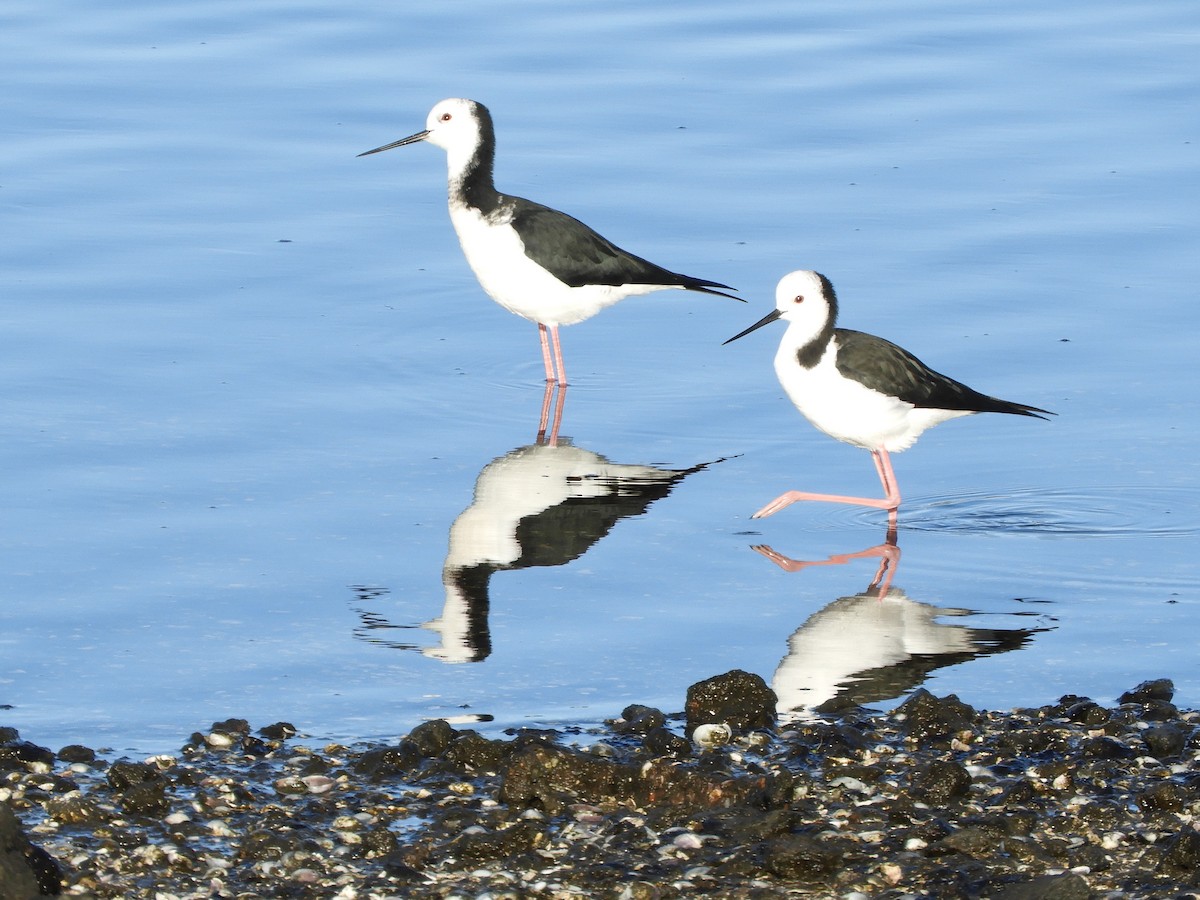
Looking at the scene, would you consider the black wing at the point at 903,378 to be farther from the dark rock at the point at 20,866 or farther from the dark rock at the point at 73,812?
the dark rock at the point at 20,866

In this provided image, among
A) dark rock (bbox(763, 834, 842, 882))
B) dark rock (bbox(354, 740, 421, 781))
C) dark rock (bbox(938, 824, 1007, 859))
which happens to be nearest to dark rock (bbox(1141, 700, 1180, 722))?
dark rock (bbox(938, 824, 1007, 859))

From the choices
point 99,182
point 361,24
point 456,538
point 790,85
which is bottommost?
point 456,538

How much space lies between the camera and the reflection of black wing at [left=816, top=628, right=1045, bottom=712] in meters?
7.11

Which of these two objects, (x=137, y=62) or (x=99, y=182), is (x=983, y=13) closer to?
(x=137, y=62)

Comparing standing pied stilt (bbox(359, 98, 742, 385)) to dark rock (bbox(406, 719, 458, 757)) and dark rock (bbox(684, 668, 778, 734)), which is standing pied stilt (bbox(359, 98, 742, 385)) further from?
dark rock (bbox(406, 719, 458, 757))

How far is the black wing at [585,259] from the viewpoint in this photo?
456 inches

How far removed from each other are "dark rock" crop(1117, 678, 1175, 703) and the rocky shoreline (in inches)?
5.0

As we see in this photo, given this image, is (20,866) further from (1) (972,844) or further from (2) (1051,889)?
(2) (1051,889)

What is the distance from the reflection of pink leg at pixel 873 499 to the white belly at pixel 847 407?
77 millimetres

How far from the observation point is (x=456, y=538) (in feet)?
29.0

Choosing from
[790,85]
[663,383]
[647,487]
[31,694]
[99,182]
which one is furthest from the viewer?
[790,85]

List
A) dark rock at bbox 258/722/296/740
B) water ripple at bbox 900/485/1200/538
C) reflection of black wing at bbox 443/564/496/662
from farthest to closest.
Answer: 1. water ripple at bbox 900/485/1200/538
2. reflection of black wing at bbox 443/564/496/662
3. dark rock at bbox 258/722/296/740

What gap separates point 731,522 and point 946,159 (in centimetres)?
636

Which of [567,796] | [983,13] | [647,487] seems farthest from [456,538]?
[983,13]
